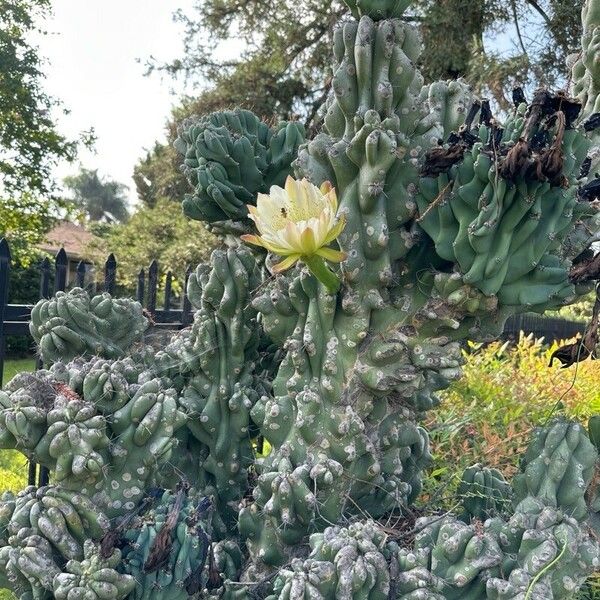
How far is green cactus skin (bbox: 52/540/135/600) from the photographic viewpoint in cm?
145

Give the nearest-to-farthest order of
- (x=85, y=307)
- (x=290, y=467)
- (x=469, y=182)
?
(x=469, y=182) → (x=290, y=467) → (x=85, y=307)

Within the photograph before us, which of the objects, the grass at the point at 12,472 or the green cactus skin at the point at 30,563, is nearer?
the green cactus skin at the point at 30,563

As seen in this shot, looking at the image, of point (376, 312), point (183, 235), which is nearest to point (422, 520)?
point (376, 312)

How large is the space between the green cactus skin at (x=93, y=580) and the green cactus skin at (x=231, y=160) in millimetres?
1076

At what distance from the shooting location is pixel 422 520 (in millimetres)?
1694

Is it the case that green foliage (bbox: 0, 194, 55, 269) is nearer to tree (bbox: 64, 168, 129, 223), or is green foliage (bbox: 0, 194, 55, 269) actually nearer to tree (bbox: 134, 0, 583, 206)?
tree (bbox: 134, 0, 583, 206)

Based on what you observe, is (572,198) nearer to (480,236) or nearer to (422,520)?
(480,236)

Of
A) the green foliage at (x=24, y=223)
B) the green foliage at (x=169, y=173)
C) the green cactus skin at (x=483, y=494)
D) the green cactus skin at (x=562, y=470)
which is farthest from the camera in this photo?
the green foliage at (x=169, y=173)

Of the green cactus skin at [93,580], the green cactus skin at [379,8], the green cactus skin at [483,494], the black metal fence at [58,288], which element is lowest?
the green cactus skin at [93,580]

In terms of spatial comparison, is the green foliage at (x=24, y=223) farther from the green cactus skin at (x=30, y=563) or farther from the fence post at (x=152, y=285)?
the green cactus skin at (x=30, y=563)

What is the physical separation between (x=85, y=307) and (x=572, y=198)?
4.79 ft

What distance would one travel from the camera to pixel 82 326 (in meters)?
2.02

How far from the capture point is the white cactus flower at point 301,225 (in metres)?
1.49

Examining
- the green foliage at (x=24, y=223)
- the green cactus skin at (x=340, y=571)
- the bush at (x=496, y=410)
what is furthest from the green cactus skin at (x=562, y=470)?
the green foliage at (x=24, y=223)
